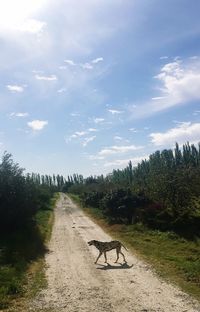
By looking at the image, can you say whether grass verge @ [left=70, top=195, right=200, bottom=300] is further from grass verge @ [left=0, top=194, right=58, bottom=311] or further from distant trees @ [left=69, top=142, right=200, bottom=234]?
grass verge @ [left=0, top=194, right=58, bottom=311]

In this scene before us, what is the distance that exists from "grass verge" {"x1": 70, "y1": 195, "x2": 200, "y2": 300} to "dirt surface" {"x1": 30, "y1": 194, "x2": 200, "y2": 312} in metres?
0.71

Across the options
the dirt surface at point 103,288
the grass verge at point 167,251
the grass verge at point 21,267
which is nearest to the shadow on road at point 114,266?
the dirt surface at point 103,288

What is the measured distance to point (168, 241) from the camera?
29.4m

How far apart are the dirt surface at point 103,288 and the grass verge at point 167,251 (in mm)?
714

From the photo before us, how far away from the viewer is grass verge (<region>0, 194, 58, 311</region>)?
15.2m

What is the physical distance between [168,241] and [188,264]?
9.61 metres

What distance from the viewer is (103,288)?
15766 millimetres

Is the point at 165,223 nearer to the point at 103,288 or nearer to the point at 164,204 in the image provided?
the point at 164,204

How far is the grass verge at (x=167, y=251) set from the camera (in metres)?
17.2

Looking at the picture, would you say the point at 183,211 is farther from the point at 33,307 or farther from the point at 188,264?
the point at 33,307

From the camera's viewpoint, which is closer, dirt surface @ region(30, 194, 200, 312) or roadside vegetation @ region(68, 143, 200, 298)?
dirt surface @ region(30, 194, 200, 312)

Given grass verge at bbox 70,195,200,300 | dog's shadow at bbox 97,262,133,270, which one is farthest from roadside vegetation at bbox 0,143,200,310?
dog's shadow at bbox 97,262,133,270

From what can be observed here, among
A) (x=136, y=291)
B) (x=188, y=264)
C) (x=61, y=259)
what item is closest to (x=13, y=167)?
(x=61, y=259)

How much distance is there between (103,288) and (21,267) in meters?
6.08
